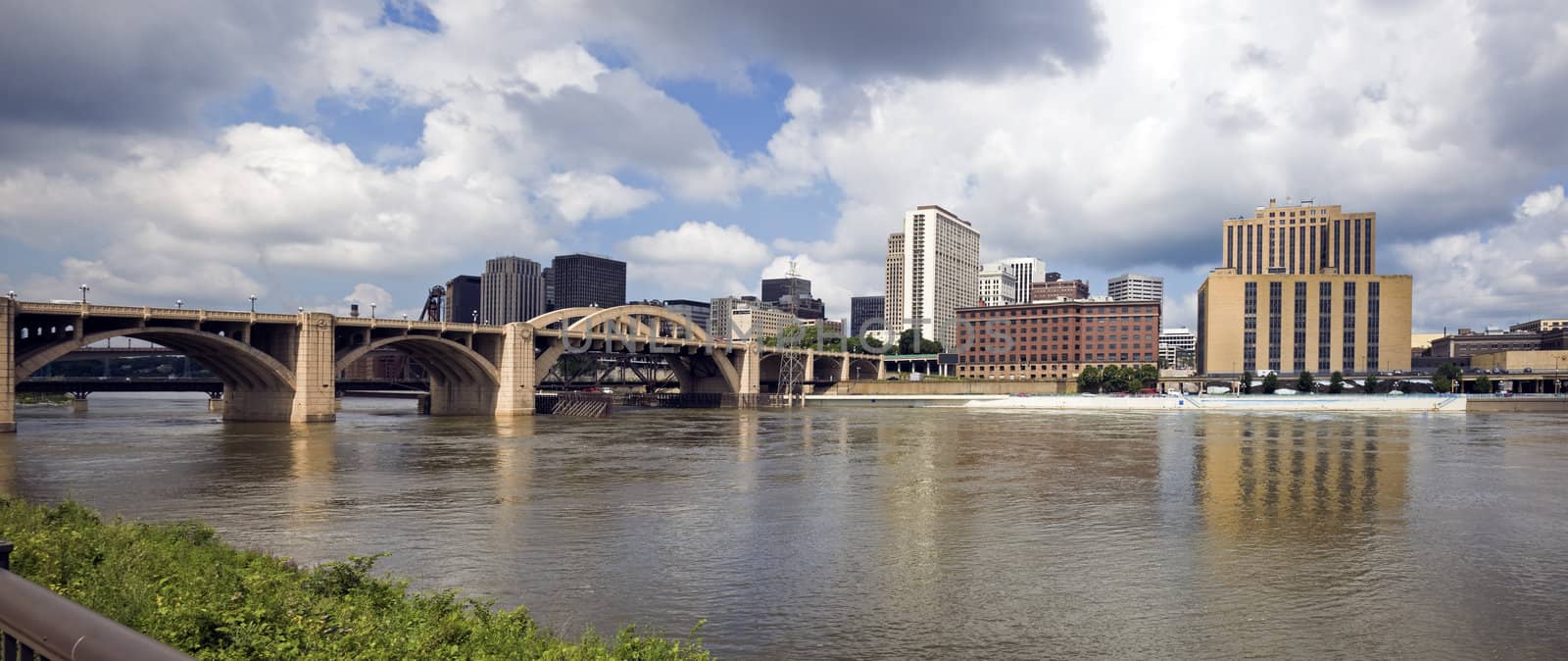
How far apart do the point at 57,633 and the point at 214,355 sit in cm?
9071

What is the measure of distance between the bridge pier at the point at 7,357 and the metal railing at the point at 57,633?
7485cm

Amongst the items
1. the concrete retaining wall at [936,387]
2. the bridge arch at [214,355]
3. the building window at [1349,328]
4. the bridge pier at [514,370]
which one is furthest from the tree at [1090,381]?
→ the bridge arch at [214,355]

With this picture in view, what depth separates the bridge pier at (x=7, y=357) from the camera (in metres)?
Answer: 62.8

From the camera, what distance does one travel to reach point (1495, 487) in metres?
39.7

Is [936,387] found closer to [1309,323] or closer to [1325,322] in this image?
[1309,323]

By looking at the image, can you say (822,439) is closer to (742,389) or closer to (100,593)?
(100,593)

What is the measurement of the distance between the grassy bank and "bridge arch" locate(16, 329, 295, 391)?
63725mm

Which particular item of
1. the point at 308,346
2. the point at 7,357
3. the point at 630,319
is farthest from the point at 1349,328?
the point at 7,357

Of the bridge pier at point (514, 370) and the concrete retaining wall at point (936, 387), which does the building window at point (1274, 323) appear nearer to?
the concrete retaining wall at point (936, 387)

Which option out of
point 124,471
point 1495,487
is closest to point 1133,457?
point 1495,487

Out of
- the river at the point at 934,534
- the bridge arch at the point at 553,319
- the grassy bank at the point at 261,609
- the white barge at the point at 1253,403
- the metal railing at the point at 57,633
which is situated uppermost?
the bridge arch at the point at 553,319

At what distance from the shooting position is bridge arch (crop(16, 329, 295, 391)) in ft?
223

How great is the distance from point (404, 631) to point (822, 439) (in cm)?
6027

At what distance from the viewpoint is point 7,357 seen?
208ft
